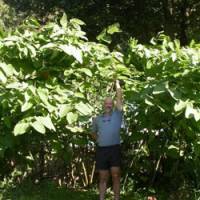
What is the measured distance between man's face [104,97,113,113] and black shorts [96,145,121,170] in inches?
16.6

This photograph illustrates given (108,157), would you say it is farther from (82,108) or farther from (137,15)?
(137,15)

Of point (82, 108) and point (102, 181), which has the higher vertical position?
point (82, 108)

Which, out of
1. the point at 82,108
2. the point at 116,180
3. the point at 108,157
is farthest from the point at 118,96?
the point at 116,180

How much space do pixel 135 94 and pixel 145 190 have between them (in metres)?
1.93

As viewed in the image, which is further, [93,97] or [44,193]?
[44,193]

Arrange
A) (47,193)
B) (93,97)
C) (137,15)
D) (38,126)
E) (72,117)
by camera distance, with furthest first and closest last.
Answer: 1. (137,15)
2. (47,193)
3. (93,97)
4. (72,117)
5. (38,126)

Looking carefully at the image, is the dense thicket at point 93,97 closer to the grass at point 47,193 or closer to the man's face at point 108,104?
the man's face at point 108,104

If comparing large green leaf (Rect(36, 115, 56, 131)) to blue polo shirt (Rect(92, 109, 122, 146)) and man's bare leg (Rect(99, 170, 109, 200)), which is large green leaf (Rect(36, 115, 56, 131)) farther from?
man's bare leg (Rect(99, 170, 109, 200))

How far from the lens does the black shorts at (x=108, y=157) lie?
20.0ft

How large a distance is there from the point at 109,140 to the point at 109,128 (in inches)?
5.4

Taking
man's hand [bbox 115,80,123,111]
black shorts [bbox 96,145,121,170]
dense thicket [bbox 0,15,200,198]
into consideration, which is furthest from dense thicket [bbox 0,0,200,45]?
black shorts [bbox 96,145,121,170]

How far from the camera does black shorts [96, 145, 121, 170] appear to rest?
6086 mm

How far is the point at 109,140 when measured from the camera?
19.9 ft

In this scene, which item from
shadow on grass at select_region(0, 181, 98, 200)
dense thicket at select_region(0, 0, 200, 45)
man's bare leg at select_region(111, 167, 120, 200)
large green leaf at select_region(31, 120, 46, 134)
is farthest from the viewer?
dense thicket at select_region(0, 0, 200, 45)
